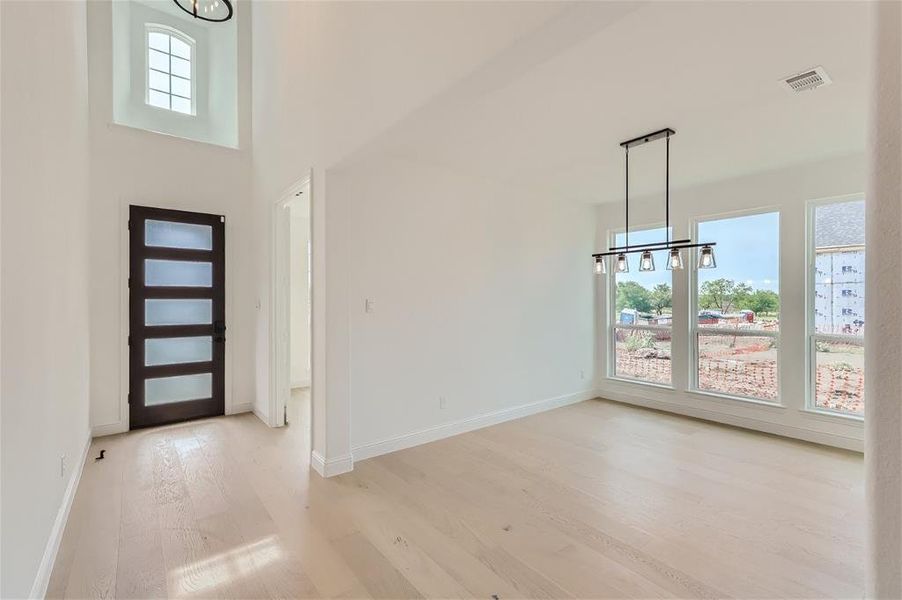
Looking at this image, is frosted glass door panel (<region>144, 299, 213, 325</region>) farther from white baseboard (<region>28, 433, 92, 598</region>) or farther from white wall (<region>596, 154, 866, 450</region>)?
white wall (<region>596, 154, 866, 450</region>)

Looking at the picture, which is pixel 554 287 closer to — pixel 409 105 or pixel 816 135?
pixel 816 135

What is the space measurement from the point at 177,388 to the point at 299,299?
219 centimetres

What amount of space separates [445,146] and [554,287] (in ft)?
7.94

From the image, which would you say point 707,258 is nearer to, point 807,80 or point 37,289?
point 807,80

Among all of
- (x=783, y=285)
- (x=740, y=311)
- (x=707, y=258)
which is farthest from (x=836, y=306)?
(x=707, y=258)

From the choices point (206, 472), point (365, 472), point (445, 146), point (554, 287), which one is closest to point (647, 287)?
point (554, 287)

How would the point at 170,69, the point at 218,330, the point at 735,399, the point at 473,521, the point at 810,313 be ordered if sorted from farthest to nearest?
the point at 170,69 → the point at 218,330 → the point at 735,399 → the point at 810,313 → the point at 473,521

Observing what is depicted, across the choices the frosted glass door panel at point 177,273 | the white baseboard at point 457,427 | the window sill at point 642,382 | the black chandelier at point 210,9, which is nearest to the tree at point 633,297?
the window sill at point 642,382

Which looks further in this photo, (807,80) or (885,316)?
(807,80)

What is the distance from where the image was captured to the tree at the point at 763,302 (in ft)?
14.2

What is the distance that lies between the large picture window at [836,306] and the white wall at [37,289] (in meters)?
5.78

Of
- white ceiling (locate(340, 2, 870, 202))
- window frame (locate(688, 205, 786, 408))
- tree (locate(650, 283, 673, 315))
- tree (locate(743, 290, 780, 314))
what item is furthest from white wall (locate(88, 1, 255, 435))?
tree (locate(743, 290, 780, 314))

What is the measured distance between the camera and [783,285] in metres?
4.26

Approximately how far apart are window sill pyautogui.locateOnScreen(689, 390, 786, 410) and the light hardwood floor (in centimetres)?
44
